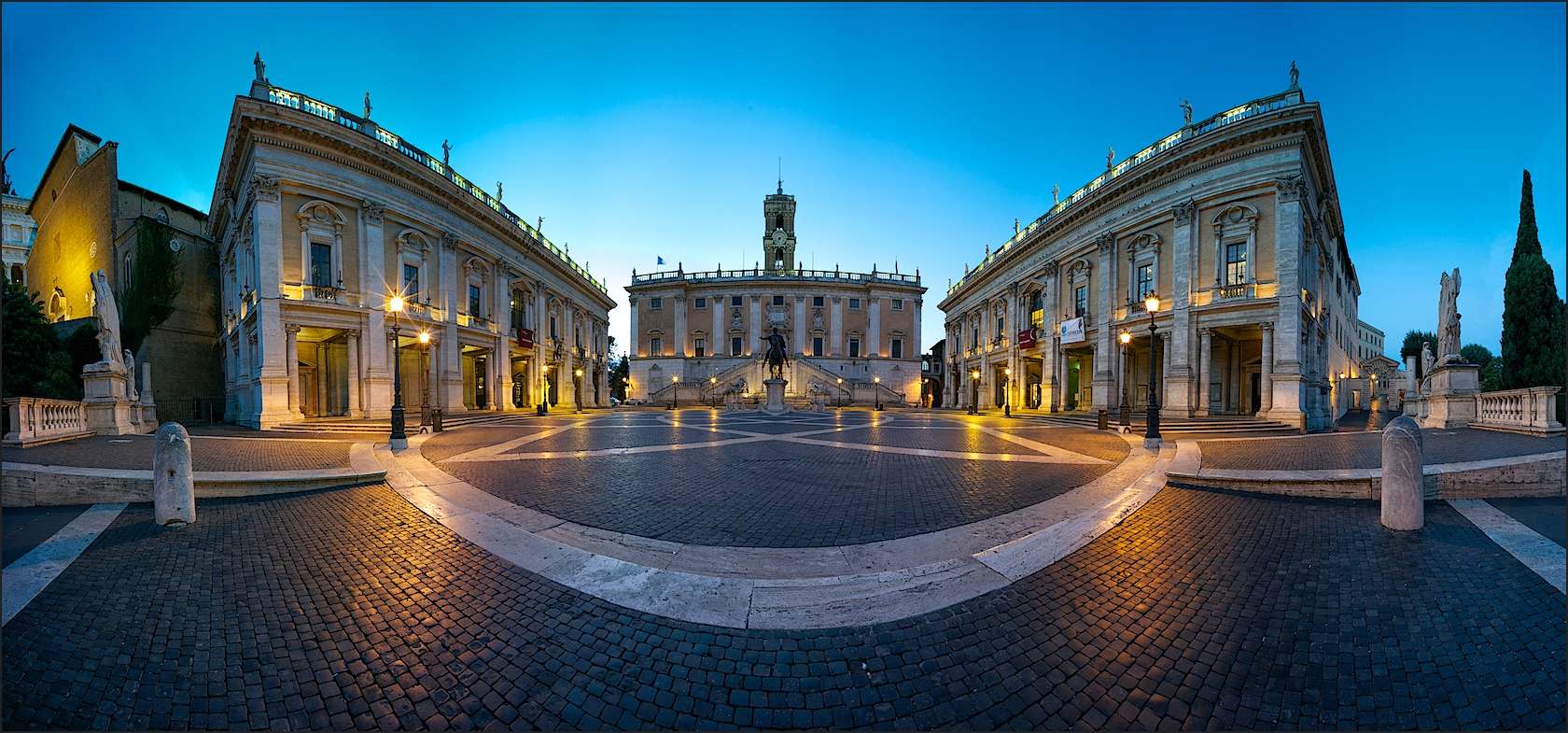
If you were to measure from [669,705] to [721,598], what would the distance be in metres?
1.11

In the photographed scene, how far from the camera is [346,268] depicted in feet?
69.0

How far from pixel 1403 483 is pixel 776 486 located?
7415 mm

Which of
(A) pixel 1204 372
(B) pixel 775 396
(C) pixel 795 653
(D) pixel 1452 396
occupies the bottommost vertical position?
(B) pixel 775 396

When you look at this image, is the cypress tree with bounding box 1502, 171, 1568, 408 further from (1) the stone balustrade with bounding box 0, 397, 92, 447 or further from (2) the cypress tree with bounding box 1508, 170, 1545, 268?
(1) the stone balustrade with bounding box 0, 397, 92, 447

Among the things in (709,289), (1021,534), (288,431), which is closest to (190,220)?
(288,431)

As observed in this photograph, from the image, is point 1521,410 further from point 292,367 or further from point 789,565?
point 292,367

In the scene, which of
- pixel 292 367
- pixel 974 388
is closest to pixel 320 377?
pixel 292 367

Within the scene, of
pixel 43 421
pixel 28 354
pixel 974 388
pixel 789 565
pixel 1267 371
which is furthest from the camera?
pixel 974 388

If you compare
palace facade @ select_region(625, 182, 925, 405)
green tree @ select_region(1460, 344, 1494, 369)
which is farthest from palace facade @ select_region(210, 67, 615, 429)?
green tree @ select_region(1460, 344, 1494, 369)

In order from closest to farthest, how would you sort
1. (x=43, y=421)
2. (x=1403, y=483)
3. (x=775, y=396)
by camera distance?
(x=1403, y=483), (x=43, y=421), (x=775, y=396)

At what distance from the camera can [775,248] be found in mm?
64625

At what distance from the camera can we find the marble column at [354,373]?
20.6 metres

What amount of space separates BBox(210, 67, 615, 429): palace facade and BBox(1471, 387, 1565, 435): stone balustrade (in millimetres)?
30404

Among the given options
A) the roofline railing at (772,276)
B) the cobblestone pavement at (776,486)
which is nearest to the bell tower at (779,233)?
the roofline railing at (772,276)
